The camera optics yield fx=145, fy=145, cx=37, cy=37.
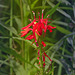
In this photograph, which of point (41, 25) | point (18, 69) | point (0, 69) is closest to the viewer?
point (41, 25)

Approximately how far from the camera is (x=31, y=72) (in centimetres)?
51

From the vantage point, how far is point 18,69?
50 centimetres

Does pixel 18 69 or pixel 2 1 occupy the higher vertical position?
pixel 2 1

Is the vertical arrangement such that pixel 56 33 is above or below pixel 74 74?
above

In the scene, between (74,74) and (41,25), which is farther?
(74,74)

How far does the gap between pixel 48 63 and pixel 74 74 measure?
0.19 m

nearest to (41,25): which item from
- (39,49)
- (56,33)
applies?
(39,49)

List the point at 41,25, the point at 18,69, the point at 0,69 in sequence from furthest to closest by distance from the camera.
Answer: the point at 0,69 < the point at 18,69 < the point at 41,25

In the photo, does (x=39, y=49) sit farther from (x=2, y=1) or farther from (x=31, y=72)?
(x=2, y=1)

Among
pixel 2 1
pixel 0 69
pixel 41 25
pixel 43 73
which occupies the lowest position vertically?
pixel 0 69

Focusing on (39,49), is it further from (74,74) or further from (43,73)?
(74,74)

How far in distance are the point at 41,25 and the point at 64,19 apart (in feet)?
1.63

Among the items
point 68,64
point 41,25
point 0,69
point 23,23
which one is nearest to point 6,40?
point 0,69

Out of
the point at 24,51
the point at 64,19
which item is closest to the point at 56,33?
the point at 64,19
